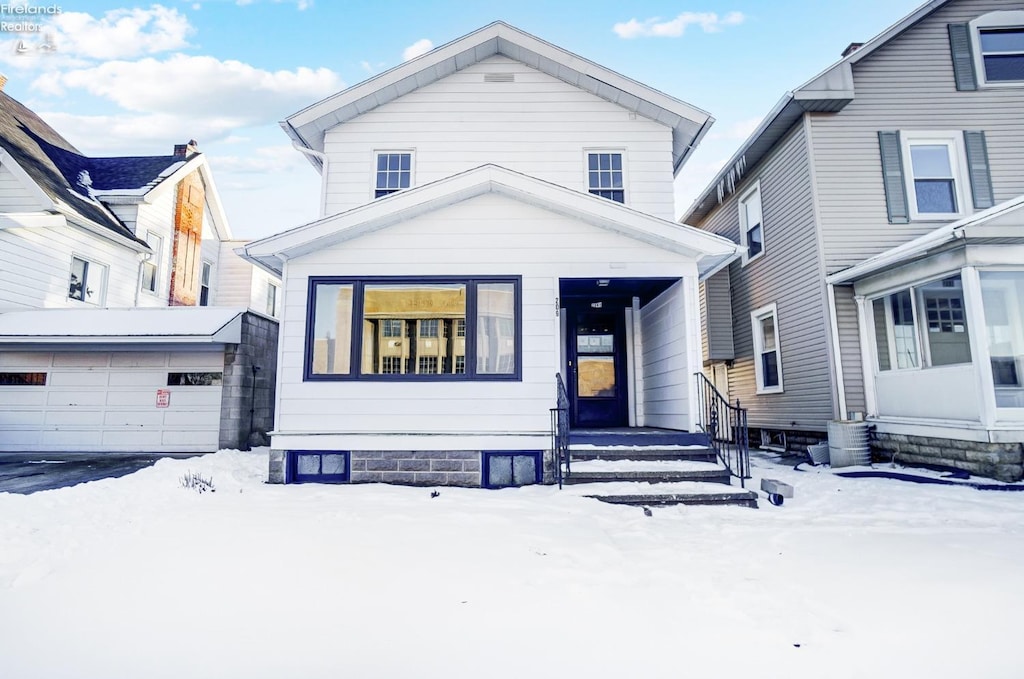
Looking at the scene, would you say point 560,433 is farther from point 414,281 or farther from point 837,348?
point 837,348

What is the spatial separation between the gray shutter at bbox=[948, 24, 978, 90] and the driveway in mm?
15519

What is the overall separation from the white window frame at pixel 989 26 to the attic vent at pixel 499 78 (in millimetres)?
8451

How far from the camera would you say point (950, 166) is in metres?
9.52

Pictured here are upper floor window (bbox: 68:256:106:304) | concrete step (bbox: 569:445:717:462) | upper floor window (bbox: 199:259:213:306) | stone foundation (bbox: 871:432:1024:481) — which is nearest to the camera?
stone foundation (bbox: 871:432:1024:481)

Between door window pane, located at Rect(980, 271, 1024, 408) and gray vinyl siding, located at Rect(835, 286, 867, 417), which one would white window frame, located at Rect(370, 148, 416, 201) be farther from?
door window pane, located at Rect(980, 271, 1024, 408)

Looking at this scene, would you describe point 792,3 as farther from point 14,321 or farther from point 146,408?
point 14,321

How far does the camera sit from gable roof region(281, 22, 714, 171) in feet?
30.3

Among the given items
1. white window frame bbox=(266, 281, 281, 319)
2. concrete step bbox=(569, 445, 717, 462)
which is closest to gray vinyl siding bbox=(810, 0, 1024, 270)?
concrete step bbox=(569, 445, 717, 462)

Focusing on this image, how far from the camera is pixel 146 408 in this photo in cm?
1022

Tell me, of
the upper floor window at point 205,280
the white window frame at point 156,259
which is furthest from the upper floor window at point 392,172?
the upper floor window at point 205,280

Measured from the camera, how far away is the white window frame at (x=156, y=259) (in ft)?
48.8

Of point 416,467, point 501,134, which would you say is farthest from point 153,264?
point 416,467

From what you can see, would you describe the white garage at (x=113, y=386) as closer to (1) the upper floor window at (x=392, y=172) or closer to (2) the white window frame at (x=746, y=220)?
(1) the upper floor window at (x=392, y=172)

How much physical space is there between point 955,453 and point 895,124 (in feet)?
19.9
